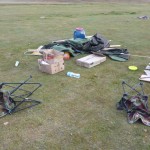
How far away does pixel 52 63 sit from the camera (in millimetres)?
5887

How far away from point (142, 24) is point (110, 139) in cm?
950

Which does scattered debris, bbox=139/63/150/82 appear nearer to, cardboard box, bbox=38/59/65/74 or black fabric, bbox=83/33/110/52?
black fabric, bbox=83/33/110/52

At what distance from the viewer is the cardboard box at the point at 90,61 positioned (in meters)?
6.32

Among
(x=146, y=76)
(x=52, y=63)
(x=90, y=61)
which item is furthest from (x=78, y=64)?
(x=146, y=76)

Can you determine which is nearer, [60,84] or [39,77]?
[60,84]

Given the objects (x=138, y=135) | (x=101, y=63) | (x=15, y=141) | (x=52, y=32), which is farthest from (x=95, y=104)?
(x=52, y=32)

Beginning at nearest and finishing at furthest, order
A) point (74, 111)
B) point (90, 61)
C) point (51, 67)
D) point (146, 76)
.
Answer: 1. point (74, 111)
2. point (146, 76)
3. point (51, 67)
4. point (90, 61)

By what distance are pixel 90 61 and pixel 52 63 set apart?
3.49 ft

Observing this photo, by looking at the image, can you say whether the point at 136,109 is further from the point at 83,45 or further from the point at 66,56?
the point at 83,45

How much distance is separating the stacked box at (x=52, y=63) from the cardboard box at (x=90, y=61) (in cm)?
53

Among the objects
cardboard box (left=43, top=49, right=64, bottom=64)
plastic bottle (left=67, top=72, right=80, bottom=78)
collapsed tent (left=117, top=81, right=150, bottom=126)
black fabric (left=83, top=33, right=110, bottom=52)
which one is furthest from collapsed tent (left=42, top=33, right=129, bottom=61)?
collapsed tent (left=117, top=81, right=150, bottom=126)

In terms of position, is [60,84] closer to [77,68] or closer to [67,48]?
[77,68]

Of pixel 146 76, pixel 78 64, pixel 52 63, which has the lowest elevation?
pixel 78 64

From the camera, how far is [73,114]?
4.25 m
